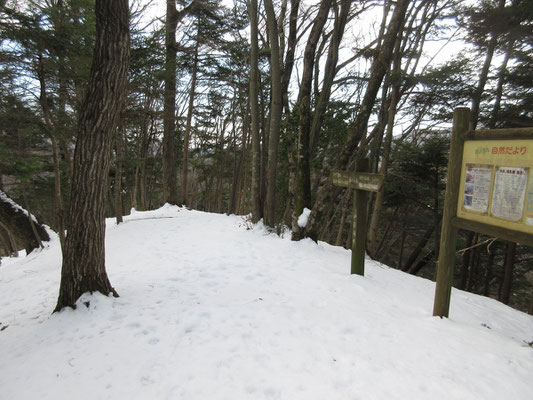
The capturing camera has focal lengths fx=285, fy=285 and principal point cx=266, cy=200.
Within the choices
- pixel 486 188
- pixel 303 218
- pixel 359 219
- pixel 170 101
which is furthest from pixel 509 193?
pixel 170 101

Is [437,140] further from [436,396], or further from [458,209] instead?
[436,396]

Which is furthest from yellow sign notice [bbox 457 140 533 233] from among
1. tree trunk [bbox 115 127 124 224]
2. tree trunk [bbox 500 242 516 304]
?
tree trunk [bbox 115 127 124 224]

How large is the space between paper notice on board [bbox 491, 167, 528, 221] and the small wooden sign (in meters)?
1.58

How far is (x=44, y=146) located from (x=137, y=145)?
4.89 meters

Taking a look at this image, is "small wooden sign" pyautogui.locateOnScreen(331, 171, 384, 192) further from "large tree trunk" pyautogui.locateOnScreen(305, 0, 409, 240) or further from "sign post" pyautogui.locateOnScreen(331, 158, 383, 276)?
"large tree trunk" pyautogui.locateOnScreen(305, 0, 409, 240)

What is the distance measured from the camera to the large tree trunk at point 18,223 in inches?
325

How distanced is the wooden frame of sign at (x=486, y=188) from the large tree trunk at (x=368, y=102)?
2688mm

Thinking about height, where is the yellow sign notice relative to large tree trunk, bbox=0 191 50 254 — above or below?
above

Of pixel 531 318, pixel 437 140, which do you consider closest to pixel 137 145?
pixel 437 140

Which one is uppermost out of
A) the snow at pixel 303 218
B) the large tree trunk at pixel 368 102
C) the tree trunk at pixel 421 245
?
the large tree trunk at pixel 368 102

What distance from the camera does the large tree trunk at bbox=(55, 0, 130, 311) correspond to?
9.92 ft

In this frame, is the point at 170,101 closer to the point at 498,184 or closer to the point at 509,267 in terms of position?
the point at 498,184

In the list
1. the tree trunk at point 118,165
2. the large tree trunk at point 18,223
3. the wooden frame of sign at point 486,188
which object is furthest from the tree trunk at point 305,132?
the large tree trunk at point 18,223

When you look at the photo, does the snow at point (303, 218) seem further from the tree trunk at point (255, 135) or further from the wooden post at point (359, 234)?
the tree trunk at point (255, 135)
